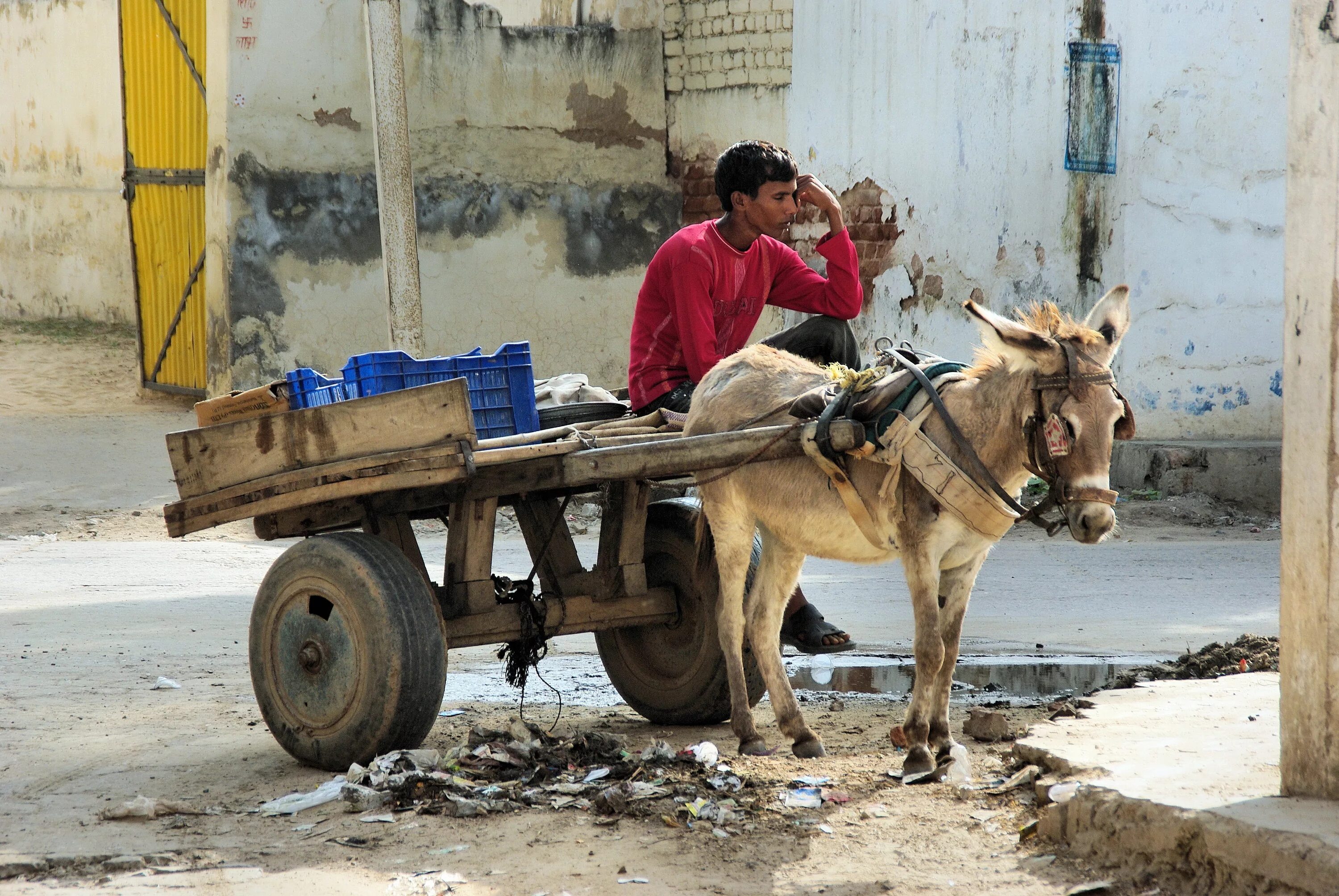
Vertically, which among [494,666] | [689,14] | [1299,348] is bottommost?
[494,666]

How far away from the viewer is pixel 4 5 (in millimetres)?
17406

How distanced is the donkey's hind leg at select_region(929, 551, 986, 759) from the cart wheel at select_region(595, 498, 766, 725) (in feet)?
3.08

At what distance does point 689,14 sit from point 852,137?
2.07 metres

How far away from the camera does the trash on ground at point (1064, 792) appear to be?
12.7ft

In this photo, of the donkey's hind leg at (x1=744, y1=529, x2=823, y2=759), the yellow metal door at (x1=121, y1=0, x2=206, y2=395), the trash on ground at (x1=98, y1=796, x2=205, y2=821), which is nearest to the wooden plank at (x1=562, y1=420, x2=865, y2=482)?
the donkey's hind leg at (x1=744, y1=529, x2=823, y2=759)

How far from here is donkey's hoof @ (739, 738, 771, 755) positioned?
490cm

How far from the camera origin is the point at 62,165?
17.1 meters

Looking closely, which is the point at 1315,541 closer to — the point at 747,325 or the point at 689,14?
the point at 747,325

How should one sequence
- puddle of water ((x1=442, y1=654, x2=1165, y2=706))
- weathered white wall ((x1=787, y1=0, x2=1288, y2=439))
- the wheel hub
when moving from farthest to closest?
weathered white wall ((x1=787, y1=0, x2=1288, y2=439))
puddle of water ((x1=442, y1=654, x2=1165, y2=706))
the wheel hub

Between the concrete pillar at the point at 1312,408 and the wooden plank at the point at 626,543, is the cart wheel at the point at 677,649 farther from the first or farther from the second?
the concrete pillar at the point at 1312,408

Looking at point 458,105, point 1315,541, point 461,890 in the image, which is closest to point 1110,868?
point 1315,541

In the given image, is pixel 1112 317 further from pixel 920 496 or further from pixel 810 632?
pixel 810 632

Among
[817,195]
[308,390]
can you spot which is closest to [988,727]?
[817,195]

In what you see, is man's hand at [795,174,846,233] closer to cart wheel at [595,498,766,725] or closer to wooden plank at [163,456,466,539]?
cart wheel at [595,498,766,725]
